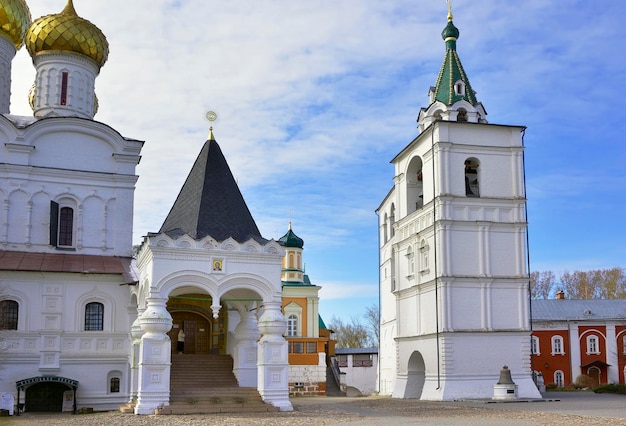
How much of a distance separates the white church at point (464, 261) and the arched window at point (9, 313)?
41.2 feet

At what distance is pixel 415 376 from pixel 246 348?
28.4 ft

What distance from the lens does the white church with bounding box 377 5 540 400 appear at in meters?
24.6

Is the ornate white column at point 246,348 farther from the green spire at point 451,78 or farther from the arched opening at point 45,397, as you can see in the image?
the green spire at point 451,78

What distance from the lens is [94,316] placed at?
22.5 meters

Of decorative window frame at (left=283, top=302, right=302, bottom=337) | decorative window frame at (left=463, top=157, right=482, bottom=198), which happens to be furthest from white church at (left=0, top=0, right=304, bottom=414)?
decorative window frame at (left=283, top=302, right=302, bottom=337)

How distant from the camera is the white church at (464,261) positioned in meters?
24.6

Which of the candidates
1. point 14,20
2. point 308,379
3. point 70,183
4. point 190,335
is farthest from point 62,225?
point 308,379

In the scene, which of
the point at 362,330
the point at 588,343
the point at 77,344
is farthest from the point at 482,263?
the point at 362,330

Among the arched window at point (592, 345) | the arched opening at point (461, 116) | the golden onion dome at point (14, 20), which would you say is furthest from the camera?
the arched window at point (592, 345)

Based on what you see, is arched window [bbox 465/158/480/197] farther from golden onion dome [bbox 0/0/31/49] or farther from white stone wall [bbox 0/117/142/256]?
golden onion dome [bbox 0/0/31/49]

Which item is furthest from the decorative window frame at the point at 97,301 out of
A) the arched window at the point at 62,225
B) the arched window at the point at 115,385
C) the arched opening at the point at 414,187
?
the arched opening at the point at 414,187

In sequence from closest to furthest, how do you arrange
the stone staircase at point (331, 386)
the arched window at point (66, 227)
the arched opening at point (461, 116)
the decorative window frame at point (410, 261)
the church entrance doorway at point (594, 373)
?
the arched window at point (66, 227) → the arched opening at point (461, 116) → the decorative window frame at point (410, 261) → the stone staircase at point (331, 386) → the church entrance doorway at point (594, 373)

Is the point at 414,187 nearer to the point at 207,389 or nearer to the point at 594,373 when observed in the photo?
the point at 207,389

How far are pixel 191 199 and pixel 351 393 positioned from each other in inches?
812
